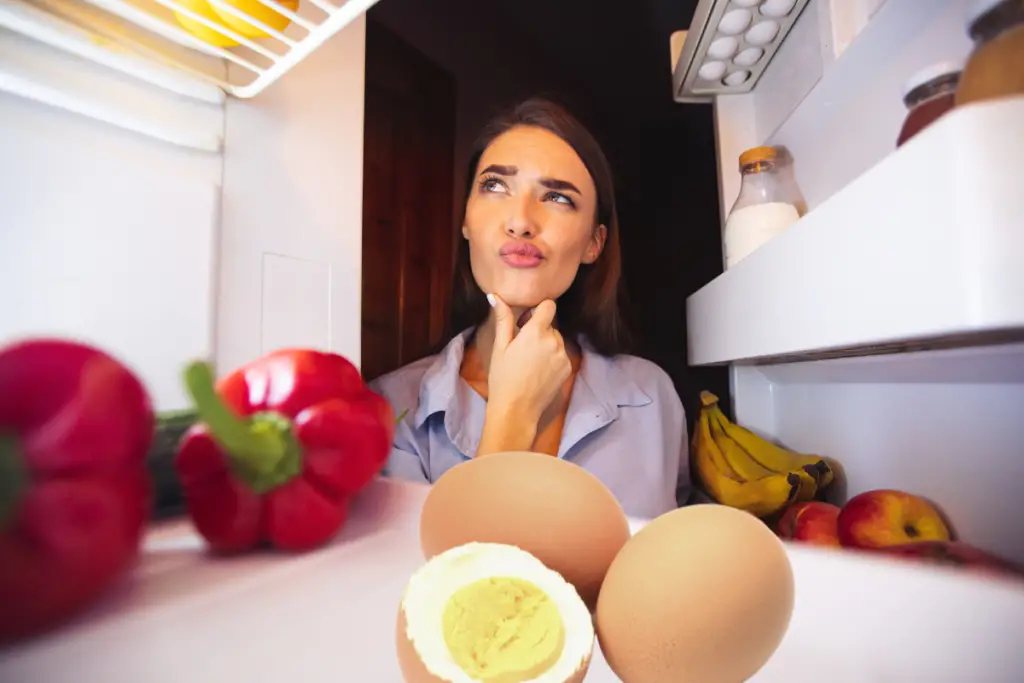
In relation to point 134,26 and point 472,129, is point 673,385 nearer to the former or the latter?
point 472,129

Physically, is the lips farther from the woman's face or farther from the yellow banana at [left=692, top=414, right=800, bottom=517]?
the yellow banana at [left=692, top=414, right=800, bottom=517]

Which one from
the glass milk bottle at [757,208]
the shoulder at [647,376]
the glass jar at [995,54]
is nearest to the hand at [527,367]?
the shoulder at [647,376]

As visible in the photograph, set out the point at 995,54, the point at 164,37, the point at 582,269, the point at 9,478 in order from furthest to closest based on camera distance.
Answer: the point at 582,269
the point at 164,37
the point at 995,54
the point at 9,478

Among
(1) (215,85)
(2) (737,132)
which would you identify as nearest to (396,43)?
(1) (215,85)

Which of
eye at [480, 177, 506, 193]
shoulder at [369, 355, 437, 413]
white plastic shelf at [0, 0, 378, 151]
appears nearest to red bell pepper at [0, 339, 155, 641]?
white plastic shelf at [0, 0, 378, 151]

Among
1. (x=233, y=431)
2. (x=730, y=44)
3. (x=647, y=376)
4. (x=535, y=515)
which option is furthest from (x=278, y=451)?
(x=730, y=44)

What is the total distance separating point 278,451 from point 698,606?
191 mm

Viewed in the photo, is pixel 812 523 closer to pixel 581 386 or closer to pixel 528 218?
pixel 581 386

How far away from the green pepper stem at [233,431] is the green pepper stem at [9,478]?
58mm

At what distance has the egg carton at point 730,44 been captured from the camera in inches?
22.9

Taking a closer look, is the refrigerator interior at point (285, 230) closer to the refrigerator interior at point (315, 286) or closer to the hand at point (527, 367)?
the refrigerator interior at point (315, 286)

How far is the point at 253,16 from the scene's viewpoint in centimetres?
37

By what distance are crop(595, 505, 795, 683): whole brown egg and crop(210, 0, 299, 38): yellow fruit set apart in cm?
43

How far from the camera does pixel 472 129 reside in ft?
1.95
